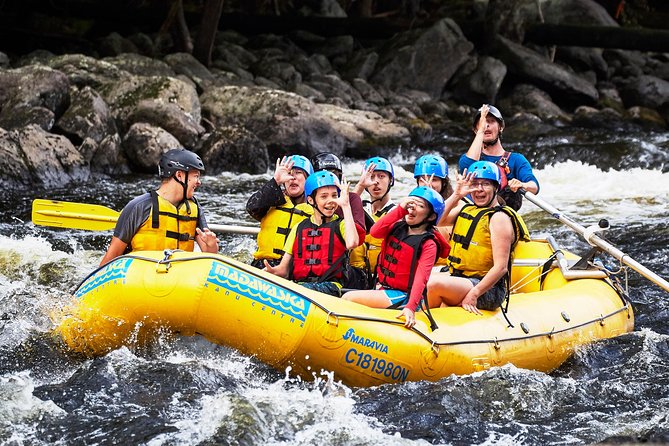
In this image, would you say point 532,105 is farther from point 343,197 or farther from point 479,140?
point 343,197

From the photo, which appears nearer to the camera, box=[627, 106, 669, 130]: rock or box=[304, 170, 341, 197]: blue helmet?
box=[304, 170, 341, 197]: blue helmet

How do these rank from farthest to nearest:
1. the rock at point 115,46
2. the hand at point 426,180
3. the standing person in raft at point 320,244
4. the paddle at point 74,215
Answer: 1. the rock at point 115,46
2. the paddle at point 74,215
3. the hand at point 426,180
4. the standing person in raft at point 320,244

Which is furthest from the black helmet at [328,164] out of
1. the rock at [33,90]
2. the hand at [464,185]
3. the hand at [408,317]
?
the rock at [33,90]

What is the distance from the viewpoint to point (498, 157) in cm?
711

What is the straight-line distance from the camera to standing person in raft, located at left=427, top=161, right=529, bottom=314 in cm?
582

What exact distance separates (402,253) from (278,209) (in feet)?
3.57

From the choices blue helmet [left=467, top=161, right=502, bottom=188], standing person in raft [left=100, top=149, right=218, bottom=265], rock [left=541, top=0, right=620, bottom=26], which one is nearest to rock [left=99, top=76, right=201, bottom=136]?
standing person in raft [left=100, top=149, right=218, bottom=265]

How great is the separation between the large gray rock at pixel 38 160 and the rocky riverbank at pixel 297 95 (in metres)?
0.02

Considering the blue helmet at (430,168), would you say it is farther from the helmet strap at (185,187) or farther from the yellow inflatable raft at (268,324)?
the helmet strap at (185,187)

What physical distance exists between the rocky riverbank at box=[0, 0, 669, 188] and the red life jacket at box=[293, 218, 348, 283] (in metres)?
6.56

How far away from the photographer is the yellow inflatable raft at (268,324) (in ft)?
16.8

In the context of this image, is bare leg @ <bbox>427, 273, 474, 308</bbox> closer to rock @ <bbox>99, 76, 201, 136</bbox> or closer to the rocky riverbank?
the rocky riverbank

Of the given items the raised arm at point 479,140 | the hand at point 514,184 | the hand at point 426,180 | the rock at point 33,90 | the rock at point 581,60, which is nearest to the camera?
the hand at point 426,180

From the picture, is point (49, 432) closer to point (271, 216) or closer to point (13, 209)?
point (271, 216)
